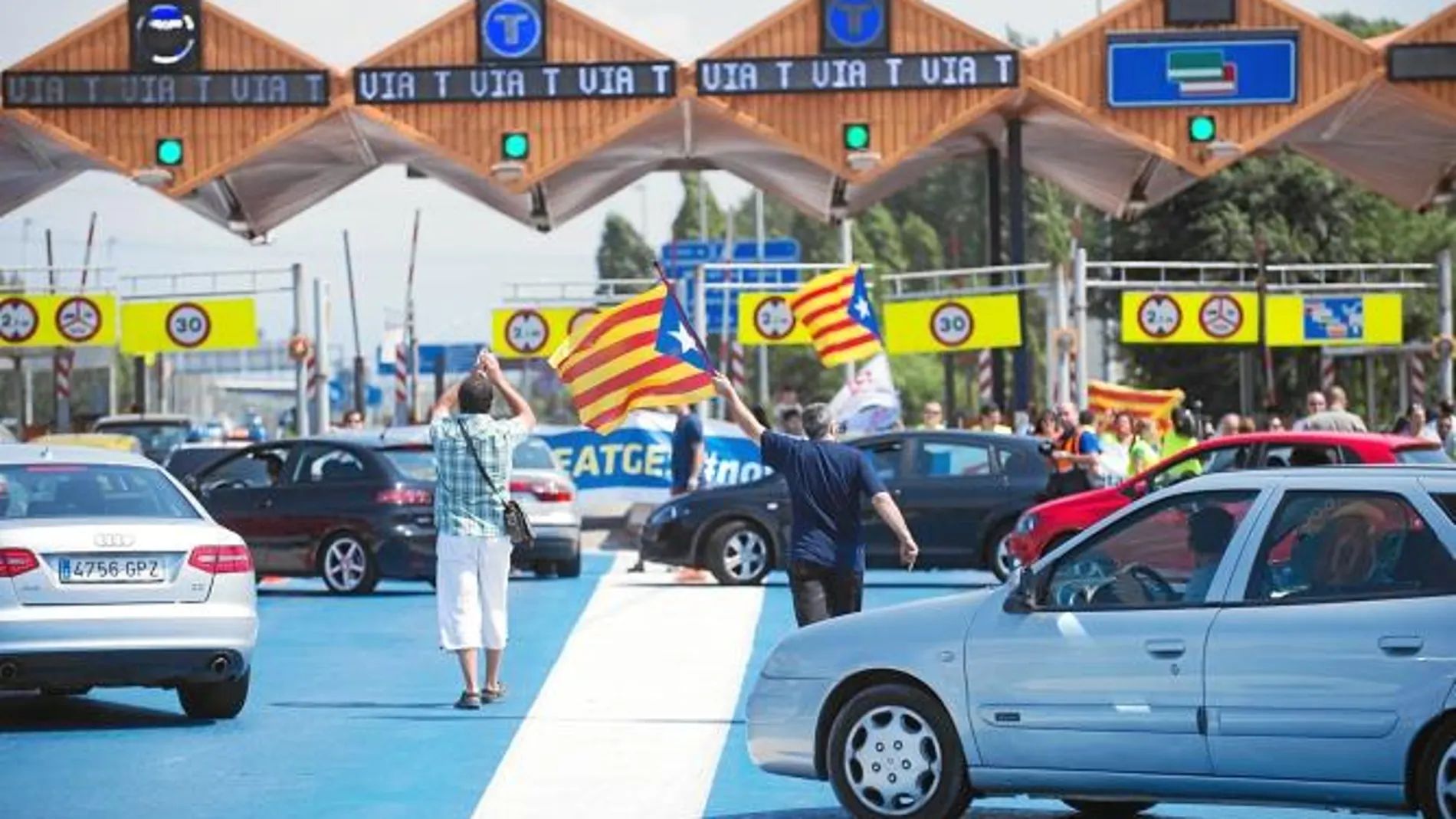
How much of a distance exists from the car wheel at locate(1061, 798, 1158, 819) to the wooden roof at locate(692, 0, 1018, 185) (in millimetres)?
22546

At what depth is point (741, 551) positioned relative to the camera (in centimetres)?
2566

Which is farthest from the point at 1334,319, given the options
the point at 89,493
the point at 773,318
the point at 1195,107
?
the point at 89,493

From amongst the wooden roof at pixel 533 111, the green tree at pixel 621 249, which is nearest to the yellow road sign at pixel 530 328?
the wooden roof at pixel 533 111

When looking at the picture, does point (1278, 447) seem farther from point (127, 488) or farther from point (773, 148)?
point (773, 148)

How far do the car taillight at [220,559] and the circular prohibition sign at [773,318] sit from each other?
2415 cm

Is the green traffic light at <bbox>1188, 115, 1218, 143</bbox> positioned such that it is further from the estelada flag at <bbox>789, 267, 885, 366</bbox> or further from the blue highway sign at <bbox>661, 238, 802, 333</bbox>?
the blue highway sign at <bbox>661, 238, 802, 333</bbox>

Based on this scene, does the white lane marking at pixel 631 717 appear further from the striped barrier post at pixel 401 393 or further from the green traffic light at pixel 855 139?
the striped barrier post at pixel 401 393

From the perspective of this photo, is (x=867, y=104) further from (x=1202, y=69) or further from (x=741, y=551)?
(x=741, y=551)

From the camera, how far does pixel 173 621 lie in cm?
1388

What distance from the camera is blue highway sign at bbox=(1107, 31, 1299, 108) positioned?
1312 inches

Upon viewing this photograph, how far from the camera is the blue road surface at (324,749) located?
11.6 m

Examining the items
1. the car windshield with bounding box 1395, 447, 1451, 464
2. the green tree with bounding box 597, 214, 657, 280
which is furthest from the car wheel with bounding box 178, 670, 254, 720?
the green tree with bounding box 597, 214, 657, 280

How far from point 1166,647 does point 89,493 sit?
641 cm

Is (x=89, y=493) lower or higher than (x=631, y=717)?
higher
